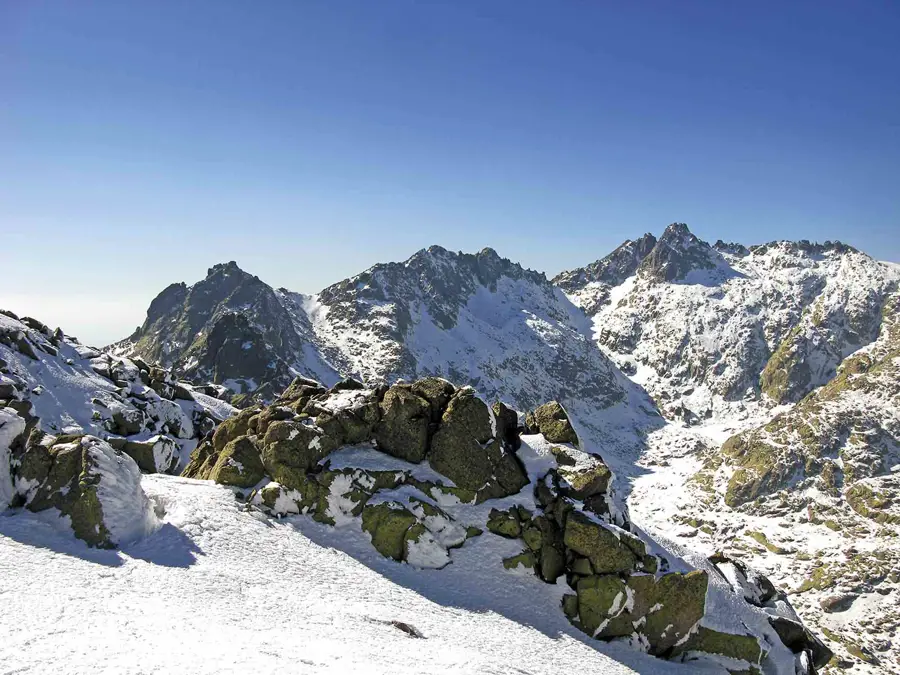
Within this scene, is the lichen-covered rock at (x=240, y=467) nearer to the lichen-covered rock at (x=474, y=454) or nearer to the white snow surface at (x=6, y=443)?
the white snow surface at (x=6, y=443)

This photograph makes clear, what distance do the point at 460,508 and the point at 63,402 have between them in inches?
2392

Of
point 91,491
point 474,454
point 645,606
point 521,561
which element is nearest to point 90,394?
point 91,491

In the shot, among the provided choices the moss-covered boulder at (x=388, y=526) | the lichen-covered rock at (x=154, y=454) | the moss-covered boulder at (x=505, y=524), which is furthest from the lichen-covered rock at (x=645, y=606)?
the lichen-covered rock at (x=154, y=454)

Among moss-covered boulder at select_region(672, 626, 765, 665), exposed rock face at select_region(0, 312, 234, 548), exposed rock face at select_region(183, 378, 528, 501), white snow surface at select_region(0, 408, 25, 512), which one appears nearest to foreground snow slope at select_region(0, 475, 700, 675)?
exposed rock face at select_region(0, 312, 234, 548)

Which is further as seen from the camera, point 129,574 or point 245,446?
point 245,446

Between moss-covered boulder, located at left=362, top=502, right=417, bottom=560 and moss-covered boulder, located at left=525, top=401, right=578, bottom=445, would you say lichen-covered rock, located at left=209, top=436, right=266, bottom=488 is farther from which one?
moss-covered boulder, located at left=525, top=401, right=578, bottom=445

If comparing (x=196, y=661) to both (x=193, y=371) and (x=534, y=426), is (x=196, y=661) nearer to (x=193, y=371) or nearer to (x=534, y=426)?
(x=534, y=426)

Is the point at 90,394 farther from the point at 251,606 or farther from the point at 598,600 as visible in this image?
the point at 598,600

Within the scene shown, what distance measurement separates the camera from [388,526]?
34688 millimetres

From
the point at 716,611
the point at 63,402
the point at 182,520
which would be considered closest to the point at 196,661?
the point at 182,520

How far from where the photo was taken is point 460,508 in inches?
1468

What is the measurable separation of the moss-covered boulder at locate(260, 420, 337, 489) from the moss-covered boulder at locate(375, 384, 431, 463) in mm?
3863

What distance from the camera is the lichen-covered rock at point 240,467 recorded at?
3769cm

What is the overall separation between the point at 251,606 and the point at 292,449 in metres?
14.4
